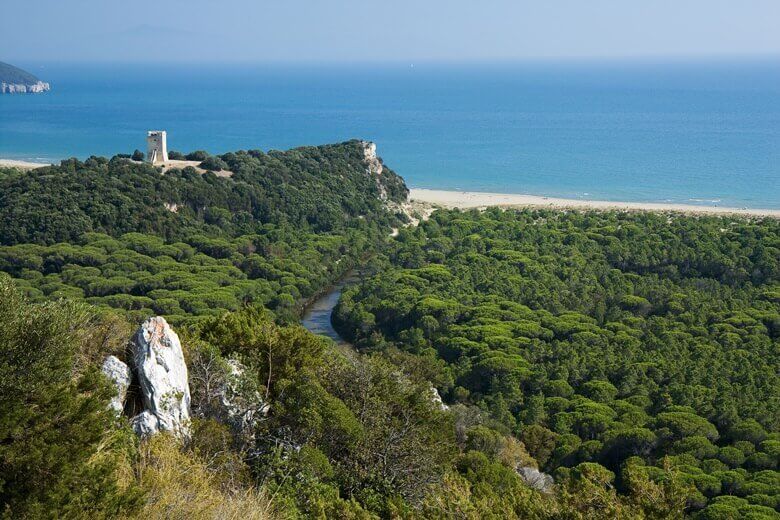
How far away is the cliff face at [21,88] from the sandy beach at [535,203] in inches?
5110

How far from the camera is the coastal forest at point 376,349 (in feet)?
25.3

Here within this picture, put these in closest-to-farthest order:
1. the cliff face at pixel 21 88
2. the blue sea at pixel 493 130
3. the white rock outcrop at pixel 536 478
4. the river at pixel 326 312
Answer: the white rock outcrop at pixel 536 478 < the river at pixel 326 312 < the blue sea at pixel 493 130 < the cliff face at pixel 21 88

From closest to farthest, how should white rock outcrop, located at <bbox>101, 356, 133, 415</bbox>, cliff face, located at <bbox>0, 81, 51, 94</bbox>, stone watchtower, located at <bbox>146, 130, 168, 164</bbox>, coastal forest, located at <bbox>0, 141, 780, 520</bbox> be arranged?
coastal forest, located at <bbox>0, 141, 780, 520</bbox>
white rock outcrop, located at <bbox>101, 356, 133, 415</bbox>
stone watchtower, located at <bbox>146, 130, 168, 164</bbox>
cliff face, located at <bbox>0, 81, 51, 94</bbox>

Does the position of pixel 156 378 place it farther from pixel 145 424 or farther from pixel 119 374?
pixel 145 424

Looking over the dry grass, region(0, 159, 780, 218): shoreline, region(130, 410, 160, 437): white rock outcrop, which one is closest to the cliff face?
region(0, 159, 780, 218): shoreline

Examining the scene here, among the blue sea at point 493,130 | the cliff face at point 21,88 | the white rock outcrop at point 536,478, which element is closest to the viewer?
the white rock outcrop at point 536,478

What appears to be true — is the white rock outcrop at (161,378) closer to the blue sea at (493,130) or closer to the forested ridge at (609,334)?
the forested ridge at (609,334)

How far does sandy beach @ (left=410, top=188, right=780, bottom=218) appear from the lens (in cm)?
4825

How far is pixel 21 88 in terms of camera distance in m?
160

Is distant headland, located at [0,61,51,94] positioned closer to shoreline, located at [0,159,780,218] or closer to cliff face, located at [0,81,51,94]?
cliff face, located at [0,81,51,94]

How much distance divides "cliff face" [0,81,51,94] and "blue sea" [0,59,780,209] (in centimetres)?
367

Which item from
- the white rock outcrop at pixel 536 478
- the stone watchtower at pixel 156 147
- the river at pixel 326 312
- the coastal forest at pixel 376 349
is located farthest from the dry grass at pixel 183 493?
the stone watchtower at pixel 156 147

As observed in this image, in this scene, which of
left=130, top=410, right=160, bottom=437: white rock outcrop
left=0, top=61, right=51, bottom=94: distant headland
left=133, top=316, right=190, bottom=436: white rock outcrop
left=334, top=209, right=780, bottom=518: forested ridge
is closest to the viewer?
left=130, top=410, right=160, bottom=437: white rock outcrop

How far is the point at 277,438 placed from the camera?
1059 cm
